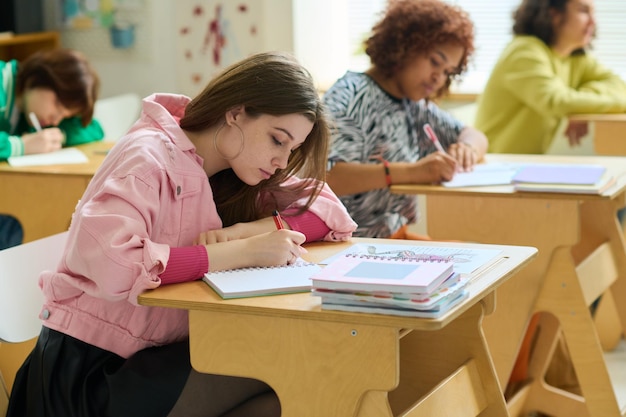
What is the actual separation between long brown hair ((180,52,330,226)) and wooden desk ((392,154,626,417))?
0.63 m

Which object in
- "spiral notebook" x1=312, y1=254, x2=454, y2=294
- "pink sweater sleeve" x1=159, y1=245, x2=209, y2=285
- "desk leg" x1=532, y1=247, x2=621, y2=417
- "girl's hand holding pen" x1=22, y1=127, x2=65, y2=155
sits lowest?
"desk leg" x1=532, y1=247, x2=621, y2=417

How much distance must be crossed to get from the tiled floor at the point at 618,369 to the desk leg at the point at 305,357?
154 centimetres

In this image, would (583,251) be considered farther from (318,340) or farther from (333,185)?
(318,340)

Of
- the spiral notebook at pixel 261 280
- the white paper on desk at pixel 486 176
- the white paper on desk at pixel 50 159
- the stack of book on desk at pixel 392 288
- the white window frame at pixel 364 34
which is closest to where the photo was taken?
the stack of book on desk at pixel 392 288

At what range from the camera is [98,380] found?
1.69 m

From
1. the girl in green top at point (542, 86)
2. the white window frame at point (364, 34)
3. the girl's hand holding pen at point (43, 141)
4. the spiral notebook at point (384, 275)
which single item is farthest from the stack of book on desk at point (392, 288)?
the white window frame at point (364, 34)

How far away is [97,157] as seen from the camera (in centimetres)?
327

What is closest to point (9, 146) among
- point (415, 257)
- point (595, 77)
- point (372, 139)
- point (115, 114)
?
point (115, 114)

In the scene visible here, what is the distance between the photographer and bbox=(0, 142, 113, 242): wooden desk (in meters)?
2.99

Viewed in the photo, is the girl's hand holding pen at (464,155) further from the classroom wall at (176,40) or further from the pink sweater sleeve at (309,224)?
the classroom wall at (176,40)

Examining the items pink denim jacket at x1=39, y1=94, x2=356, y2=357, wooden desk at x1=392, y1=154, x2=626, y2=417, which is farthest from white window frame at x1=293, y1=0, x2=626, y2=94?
pink denim jacket at x1=39, y1=94, x2=356, y2=357

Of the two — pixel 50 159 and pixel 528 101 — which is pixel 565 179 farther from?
pixel 50 159

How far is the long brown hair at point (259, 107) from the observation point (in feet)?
5.76

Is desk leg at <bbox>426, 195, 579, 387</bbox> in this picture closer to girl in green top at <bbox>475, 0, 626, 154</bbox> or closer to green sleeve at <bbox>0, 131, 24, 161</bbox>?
girl in green top at <bbox>475, 0, 626, 154</bbox>
